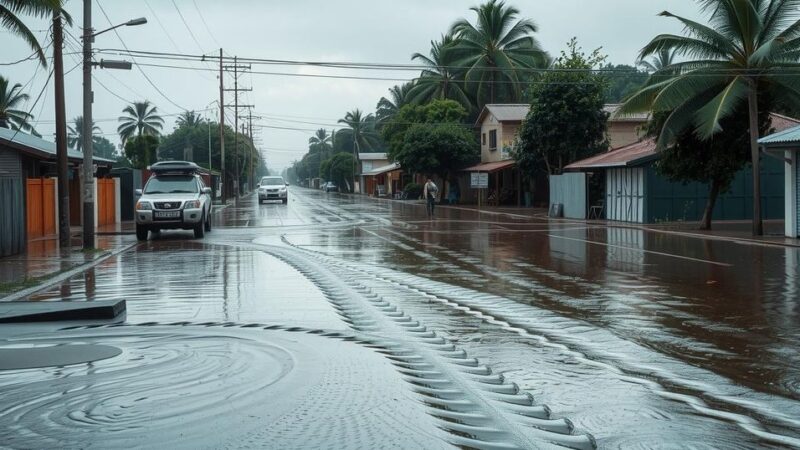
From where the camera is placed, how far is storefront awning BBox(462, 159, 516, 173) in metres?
52.8

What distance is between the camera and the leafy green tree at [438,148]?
197 feet

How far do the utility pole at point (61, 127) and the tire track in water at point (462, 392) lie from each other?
13.6 meters

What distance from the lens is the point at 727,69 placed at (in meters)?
26.0

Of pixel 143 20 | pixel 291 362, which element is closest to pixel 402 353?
pixel 291 362

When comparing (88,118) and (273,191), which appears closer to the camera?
(88,118)

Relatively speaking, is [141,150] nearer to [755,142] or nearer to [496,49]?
[496,49]

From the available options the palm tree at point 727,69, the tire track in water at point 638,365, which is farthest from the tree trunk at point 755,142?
the tire track in water at point 638,365

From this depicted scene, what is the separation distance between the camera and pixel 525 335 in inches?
376

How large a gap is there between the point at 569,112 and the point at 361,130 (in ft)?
276

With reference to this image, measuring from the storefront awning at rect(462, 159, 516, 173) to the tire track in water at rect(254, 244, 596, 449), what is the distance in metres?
41.1

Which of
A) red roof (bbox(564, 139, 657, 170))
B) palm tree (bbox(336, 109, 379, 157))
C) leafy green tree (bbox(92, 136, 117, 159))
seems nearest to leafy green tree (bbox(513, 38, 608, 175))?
red roof (bbox(564, 139, 657, 170))

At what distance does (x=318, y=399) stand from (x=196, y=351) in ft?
7.95

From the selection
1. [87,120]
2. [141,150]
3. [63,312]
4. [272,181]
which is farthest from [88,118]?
[272,181]

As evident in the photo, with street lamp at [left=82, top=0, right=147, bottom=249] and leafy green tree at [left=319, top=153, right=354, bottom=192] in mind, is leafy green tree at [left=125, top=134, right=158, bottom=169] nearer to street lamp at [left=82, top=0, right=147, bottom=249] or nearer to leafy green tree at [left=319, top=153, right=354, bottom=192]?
street lamp at [left=82, top=0, right=147, bottom=249]
